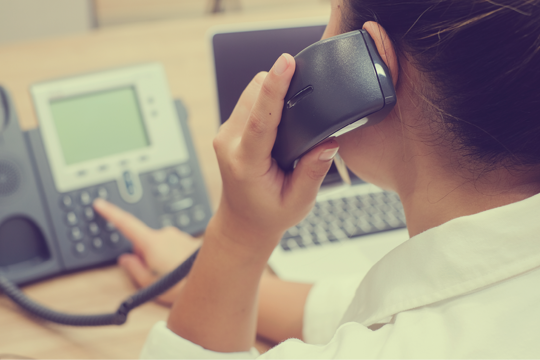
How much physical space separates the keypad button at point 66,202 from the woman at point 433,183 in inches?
8.6

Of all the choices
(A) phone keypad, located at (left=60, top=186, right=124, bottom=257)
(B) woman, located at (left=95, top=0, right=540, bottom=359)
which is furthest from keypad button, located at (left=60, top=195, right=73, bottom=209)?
(B) woman, located at (left=95, top=0, right=540, bottom=359)

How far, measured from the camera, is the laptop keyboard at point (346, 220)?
Result: 26.5 inches

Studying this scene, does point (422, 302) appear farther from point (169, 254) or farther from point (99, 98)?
point (99, 98)

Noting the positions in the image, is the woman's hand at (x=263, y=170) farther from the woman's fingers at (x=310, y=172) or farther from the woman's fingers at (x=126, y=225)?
the woman's fingers at (x=126, y=225)

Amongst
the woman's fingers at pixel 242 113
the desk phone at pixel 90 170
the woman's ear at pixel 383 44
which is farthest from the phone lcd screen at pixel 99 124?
the woman's ear at pixel 383 44

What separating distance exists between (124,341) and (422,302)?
340mm

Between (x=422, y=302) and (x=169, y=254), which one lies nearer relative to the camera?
(x=422, y=302)

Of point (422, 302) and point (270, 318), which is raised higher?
point (422, 302)

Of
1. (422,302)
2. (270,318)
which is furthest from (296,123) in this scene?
(270,318)

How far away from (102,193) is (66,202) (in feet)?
0.15

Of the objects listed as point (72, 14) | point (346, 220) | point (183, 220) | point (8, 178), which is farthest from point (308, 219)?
point (72, 14)

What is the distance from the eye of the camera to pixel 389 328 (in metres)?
0.34

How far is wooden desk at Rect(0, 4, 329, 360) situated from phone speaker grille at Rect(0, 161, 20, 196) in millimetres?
120

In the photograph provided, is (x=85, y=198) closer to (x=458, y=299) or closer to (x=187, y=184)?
(x=187, y=184)
